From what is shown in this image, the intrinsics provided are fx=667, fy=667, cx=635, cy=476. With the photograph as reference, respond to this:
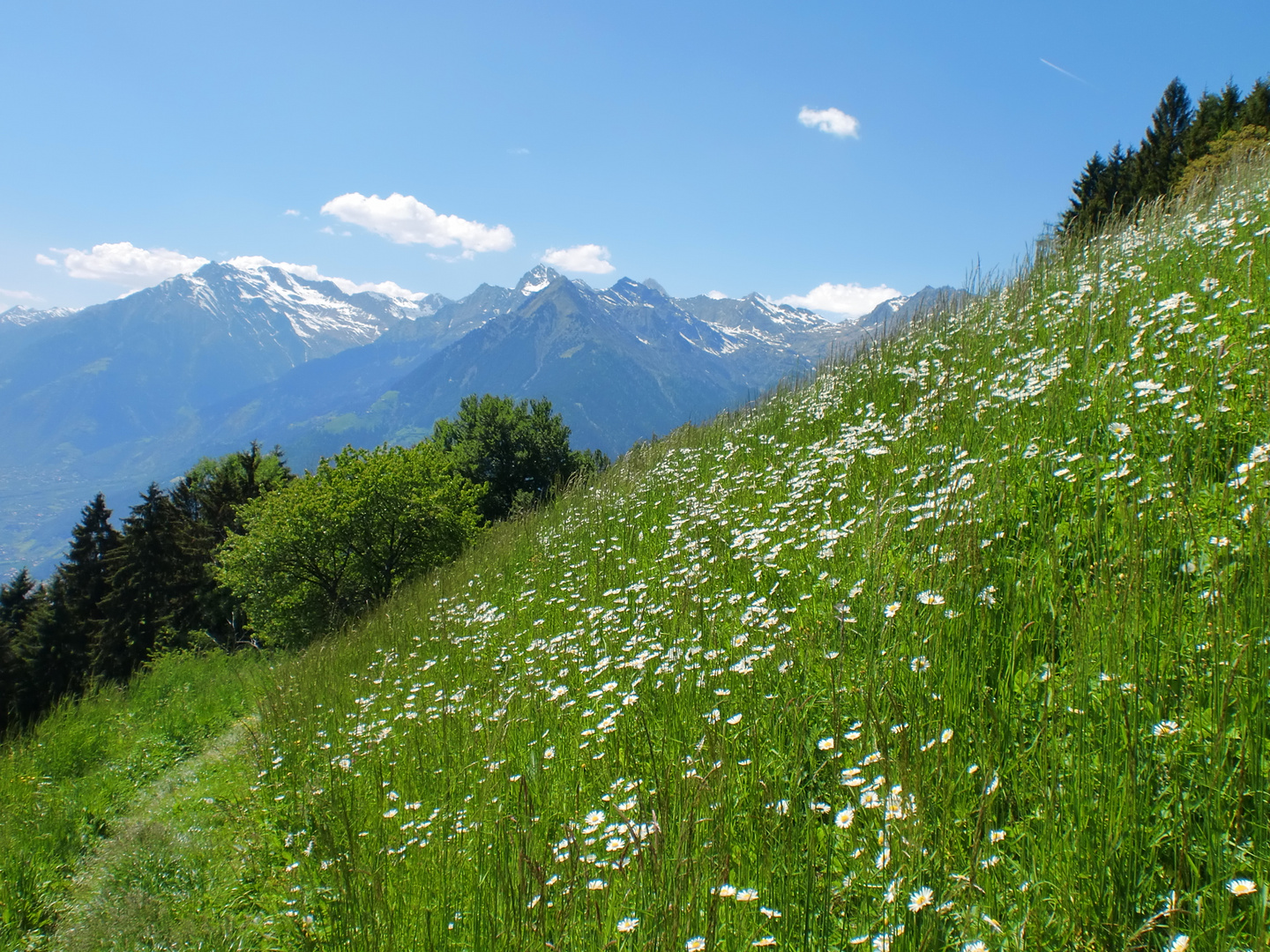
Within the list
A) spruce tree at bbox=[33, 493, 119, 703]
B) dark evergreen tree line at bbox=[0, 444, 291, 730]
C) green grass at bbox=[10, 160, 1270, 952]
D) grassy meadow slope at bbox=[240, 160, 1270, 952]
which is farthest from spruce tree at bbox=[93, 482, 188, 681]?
grassy meadow slope at bbox=[240, 160, 1270, 952]

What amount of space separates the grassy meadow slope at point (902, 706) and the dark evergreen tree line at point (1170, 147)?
9450 mm

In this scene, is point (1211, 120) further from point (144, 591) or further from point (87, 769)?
point (144, 591)

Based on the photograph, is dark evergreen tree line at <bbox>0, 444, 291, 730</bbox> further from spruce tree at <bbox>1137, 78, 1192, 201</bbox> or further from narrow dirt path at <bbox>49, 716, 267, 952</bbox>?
spruce tree at <bbox>1137, 78, 1192, 201</bbox>

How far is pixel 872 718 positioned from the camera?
2367mm

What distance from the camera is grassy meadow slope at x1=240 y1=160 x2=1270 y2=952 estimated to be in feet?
6.17

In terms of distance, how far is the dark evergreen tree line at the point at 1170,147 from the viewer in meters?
22.1

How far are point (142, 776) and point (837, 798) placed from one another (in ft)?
35.3

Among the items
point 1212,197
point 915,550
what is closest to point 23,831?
point 915,550

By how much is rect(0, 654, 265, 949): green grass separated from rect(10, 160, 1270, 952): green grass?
0.22 meters

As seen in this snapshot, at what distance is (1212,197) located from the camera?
9922mm

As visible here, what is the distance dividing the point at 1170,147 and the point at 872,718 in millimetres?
48537

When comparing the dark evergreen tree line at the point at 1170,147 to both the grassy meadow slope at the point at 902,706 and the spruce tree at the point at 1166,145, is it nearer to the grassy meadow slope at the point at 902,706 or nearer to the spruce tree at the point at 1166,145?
the spruce tree at the point at 1166,145

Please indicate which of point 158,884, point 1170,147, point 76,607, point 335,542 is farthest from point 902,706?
point 76,607

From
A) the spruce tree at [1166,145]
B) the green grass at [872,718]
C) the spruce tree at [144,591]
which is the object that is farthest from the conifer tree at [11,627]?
the spruce tree at [1166,145]
